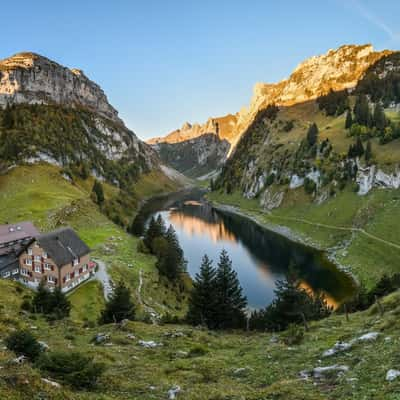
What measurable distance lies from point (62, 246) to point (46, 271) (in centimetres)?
472

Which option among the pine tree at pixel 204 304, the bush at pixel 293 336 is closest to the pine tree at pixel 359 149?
the pine tree at pixel 204 304

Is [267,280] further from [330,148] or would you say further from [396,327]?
[330,148]

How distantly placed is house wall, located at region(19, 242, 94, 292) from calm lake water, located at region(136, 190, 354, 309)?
30.0m

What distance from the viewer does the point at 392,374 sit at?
42.5 feet

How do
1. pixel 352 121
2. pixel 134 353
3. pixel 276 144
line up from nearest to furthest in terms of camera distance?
pixel 134 353 → pixel 352 121 → pixel 276 144

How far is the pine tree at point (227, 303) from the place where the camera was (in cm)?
4003

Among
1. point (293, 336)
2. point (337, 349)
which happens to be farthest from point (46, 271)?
point (337, 349)

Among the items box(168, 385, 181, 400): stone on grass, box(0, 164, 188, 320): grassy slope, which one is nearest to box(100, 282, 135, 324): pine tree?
box(0, 164, 188, 320): grassy slope

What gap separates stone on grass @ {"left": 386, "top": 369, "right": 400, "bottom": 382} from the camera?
12.7 metres

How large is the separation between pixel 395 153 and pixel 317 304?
82.4 meters

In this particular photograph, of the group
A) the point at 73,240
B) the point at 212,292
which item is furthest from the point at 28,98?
the point at 212,292

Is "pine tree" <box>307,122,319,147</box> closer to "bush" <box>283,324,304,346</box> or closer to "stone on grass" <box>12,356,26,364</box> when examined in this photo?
"bush" <box>283,324,304,346</box>

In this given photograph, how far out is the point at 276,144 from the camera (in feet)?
582

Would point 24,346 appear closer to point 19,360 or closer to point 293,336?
point 19,360
